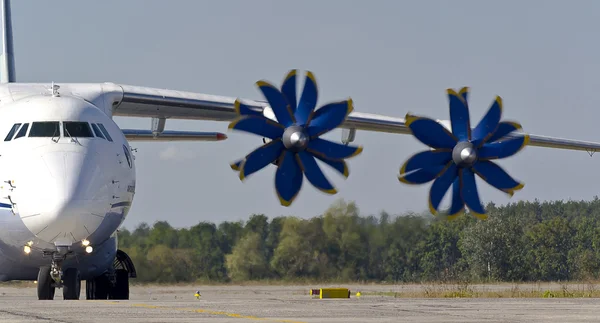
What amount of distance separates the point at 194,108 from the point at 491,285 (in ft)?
40.7

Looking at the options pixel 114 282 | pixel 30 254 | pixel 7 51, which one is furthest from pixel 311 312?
pixel 7 51

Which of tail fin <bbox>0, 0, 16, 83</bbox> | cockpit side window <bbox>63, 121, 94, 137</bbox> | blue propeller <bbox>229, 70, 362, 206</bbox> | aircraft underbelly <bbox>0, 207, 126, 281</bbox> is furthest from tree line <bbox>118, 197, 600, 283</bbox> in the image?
cockpit side window <bbox>63, 121, 94, 137</bbox>

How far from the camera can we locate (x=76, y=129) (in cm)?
1473

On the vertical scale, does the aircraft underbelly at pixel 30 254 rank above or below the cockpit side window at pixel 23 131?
below

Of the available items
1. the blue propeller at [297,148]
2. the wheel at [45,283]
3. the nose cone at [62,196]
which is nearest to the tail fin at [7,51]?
the blue propeller at [297,148]

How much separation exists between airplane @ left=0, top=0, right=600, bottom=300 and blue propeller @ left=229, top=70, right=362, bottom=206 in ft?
0.06

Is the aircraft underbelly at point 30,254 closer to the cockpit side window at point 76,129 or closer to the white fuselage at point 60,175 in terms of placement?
the white fuselage at point 60,175

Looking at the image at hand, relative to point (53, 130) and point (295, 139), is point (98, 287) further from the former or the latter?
point (295, 139)

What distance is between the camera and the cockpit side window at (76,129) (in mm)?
14641

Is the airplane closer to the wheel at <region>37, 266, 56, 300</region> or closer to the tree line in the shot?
the wheel at <region>37, 266, 56, 300</region>

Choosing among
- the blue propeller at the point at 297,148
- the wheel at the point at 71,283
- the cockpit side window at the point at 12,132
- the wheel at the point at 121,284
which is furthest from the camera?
the blue propeller at the point at 297,148

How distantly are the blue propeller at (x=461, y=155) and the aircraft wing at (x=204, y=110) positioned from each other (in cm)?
44

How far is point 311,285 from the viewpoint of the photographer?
26328 mm

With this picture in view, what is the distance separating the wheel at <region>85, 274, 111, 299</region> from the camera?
17.5 meters
